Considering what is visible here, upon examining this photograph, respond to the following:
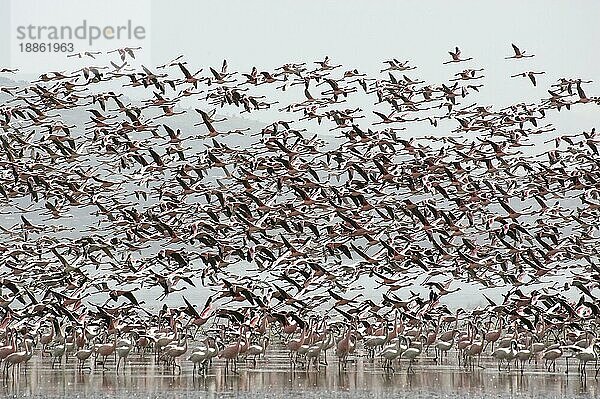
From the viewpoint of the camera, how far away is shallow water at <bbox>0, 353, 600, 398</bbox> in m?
25.0

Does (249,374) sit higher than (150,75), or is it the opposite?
(150,75)

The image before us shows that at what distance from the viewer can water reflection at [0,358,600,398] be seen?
25219 mm

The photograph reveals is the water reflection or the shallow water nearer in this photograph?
the shallow water

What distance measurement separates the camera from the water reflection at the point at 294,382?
25.2m

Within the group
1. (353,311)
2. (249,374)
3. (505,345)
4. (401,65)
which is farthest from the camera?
(401,65)

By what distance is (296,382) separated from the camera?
88.7 ft

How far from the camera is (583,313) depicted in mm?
34344

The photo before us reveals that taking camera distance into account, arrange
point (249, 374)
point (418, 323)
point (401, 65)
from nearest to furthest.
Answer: point (249, 374) < point (418, 323) < point (401, 65)

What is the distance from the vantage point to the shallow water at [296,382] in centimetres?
2497

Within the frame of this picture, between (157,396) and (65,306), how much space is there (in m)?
7.79

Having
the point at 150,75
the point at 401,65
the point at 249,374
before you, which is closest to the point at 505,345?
the point at 249,374

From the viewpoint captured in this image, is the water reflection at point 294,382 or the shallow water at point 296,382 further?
the water reflection at point 294,382

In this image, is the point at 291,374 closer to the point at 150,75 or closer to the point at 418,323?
the point at 418,323

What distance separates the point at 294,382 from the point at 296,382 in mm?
49
